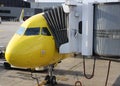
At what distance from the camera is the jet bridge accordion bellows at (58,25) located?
16.2 meters

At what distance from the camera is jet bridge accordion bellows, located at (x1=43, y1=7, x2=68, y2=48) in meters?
16.2

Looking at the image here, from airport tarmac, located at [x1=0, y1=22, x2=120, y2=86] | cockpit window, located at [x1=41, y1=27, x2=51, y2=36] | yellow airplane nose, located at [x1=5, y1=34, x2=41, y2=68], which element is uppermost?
cockpit window, located at [x1=41, y1=27, x2=51, y2=36]

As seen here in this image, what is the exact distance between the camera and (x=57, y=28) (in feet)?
53.3

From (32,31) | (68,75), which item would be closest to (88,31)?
(32,31)

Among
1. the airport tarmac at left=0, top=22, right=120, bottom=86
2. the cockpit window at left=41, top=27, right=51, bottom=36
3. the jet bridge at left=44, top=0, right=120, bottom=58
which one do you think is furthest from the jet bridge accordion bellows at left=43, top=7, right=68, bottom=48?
the jet bridge at left=44, top=0, right=120, bottom=58

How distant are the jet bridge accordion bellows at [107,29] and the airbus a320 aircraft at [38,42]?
4.98m

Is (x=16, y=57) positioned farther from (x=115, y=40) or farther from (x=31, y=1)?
(x=31, y=1)

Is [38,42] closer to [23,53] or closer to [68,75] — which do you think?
[23,53]

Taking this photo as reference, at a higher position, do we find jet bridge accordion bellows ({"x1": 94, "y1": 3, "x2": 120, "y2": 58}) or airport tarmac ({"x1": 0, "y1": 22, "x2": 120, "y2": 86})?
jet bridge accordion bellows ({"x1": 94, "y1": 3, "x2": 120, "y2": 58})

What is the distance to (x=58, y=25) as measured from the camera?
16219mm

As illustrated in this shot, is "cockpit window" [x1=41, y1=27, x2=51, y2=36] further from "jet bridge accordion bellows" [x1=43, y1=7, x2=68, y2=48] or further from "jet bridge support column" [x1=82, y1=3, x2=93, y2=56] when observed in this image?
"jet bridge support column" [x1=82, y1=3, x2=93, y2=56]

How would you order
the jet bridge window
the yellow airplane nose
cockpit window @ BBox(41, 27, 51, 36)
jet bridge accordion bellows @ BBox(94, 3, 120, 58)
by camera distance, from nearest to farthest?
1. jet bridge accordion bellows @ BBox(94, 3, 120, 58)
2. the yellow airplane nose
3. the jet bridge window
4. cockpit window @ BBox(41, 27, 51, 36)

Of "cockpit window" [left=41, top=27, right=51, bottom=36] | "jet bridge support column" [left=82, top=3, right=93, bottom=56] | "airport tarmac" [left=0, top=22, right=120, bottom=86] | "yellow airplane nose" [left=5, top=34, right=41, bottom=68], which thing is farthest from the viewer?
"airport tarmac" [left=0, top=22, right=120, bottom=86]

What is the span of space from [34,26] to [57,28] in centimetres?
124
